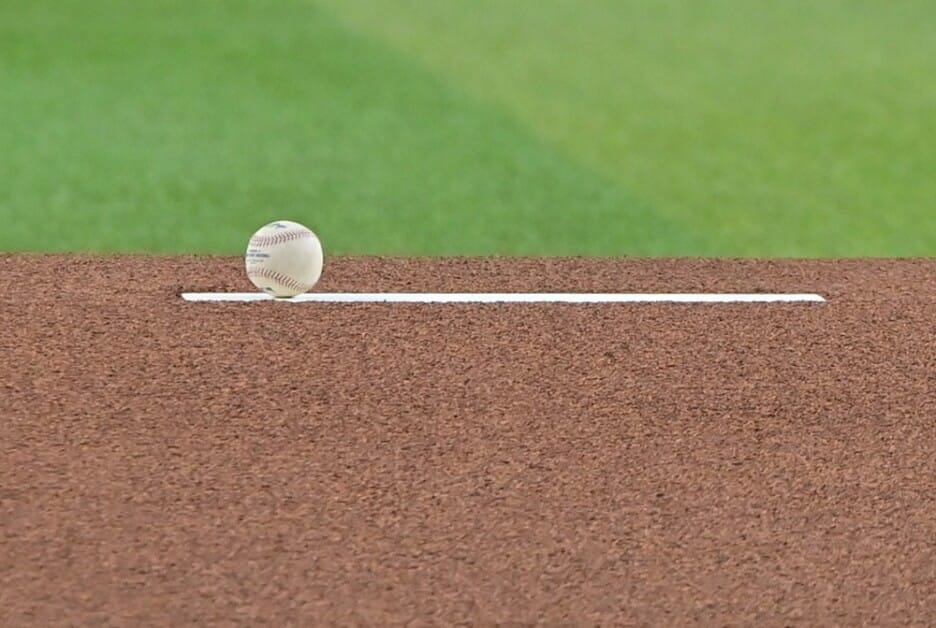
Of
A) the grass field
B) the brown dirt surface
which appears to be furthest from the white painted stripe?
the grass field

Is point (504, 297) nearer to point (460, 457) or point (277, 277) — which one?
point (277, 277)

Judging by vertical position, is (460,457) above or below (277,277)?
below

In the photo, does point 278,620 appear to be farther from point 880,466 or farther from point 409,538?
point 880,466

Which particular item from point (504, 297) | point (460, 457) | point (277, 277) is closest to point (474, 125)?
point (504, 297)

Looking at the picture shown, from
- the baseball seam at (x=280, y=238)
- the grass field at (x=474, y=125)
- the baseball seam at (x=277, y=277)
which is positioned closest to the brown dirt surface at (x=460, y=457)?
the baseball seam at (x=277, y=277)

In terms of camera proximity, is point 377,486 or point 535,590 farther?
point 377,486

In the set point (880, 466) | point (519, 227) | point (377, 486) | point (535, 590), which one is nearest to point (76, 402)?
point (377, 486)

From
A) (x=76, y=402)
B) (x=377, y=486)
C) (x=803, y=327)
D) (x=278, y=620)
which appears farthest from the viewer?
(x=803, y=327)
